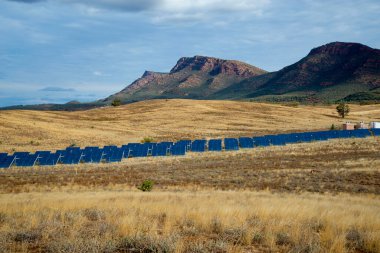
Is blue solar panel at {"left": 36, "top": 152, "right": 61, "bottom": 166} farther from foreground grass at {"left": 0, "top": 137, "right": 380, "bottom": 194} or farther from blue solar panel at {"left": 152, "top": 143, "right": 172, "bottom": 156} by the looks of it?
blue solar panel at {"left": 152, "top": 143, "right": 172, "bottom": 156}

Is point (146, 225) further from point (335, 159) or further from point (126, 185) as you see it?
point (335, 159)

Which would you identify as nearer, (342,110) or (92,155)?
(92,155)

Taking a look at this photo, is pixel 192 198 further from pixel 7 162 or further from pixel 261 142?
pixel 261 142

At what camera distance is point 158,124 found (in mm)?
87500

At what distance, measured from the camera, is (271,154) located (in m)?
45.0

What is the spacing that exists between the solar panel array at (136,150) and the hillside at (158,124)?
12.5 metres

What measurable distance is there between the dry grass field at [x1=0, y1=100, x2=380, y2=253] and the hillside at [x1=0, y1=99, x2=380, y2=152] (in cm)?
56

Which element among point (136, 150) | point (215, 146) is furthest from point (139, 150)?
point (215, 146)

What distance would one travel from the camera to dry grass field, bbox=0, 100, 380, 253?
8.67 m

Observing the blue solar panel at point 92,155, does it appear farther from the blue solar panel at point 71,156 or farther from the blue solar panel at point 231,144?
the blue solar panel at point 231,144

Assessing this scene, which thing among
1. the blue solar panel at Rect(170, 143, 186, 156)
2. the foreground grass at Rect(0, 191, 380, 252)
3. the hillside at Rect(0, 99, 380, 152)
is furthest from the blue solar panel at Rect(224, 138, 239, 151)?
the foreground grass at Rect(0, 191, 380, 252)

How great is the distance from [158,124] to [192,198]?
2722 inches

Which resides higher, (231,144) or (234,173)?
(231,144)

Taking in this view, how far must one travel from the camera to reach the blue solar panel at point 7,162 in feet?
129
